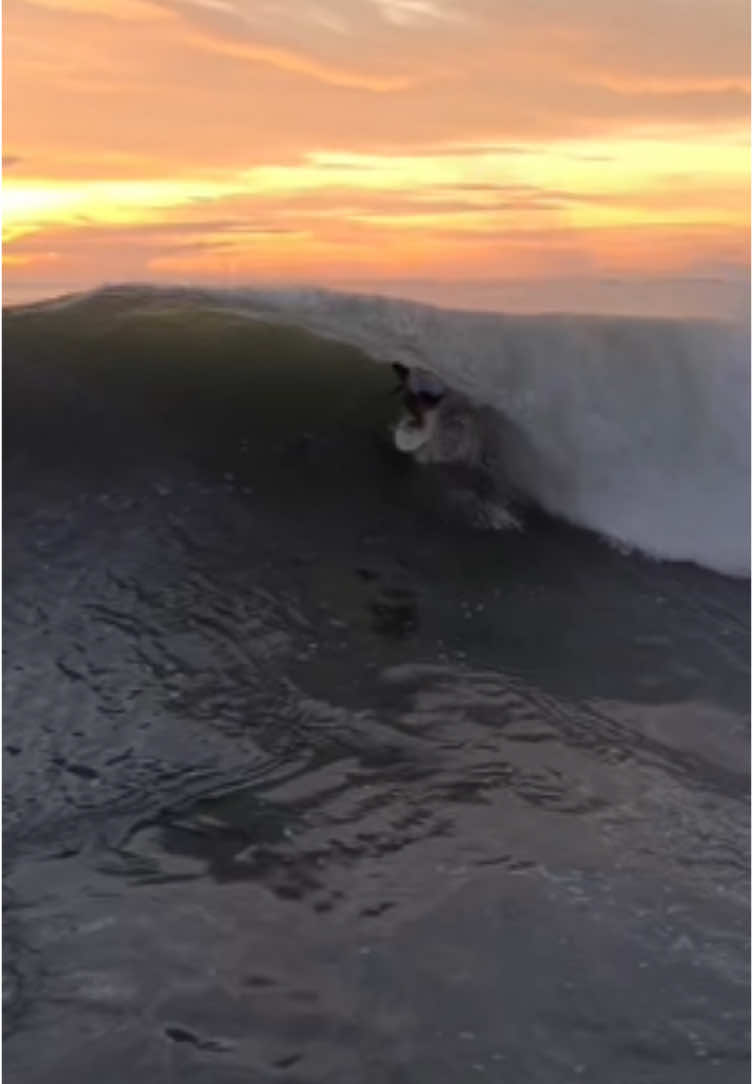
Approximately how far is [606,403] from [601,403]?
0.03 m

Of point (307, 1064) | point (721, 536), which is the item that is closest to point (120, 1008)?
point (307, 1064)

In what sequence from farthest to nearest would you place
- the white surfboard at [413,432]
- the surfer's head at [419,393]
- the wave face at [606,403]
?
the surfer's head at [419,393] → the white surfboard at [413,432] → the wave face at [606,403]

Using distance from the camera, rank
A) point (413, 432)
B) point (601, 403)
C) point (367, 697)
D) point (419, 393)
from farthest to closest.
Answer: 1. point (601, 403)
2. point (419, 393)
3. point (413, 432)
4. point (367, 697)

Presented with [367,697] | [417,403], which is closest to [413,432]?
[417,403]

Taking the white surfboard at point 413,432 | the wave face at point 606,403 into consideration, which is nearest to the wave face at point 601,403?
the wave face at point 606,403

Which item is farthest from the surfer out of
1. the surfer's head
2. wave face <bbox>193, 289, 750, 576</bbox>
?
wave face <bbox>193, 289, 750, 576</bbox>

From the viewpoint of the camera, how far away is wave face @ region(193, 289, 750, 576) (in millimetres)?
7773

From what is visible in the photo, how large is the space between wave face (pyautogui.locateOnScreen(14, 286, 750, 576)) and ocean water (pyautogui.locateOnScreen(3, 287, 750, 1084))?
0.08 feet

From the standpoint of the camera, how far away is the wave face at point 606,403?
25.5 feet

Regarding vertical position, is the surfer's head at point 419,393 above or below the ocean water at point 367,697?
above

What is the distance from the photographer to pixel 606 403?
27.7 ft

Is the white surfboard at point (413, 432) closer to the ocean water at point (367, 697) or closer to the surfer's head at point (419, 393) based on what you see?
the surfer's head at point (419, 393)

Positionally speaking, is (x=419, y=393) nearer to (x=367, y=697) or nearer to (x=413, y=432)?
(x=413, y=432)

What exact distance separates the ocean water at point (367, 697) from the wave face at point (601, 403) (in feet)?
0.08
